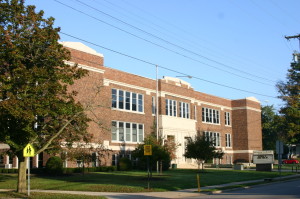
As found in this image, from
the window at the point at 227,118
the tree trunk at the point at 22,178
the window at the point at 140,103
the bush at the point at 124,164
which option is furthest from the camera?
the window at the point at 227,118

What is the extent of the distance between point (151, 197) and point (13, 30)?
1080 cm

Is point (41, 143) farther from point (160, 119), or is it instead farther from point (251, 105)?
point (251, 105)

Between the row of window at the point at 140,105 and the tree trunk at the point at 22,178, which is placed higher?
the row of window at the point at 140,105

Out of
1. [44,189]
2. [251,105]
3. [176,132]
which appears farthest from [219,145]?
[44,189]

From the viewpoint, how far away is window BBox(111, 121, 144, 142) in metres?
44.7

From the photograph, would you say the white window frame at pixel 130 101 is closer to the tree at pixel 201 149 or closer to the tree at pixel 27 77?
the tree at pixel 201 149

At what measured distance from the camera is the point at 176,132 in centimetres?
5256

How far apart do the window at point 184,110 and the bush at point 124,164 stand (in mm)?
14521

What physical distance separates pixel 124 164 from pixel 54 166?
9151mm

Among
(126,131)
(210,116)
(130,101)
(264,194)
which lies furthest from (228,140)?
(264,194)

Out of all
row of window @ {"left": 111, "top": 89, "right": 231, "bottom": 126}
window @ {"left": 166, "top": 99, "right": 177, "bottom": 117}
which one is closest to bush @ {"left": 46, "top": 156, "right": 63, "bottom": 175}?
row of window @ {"left": 111, "top": 89, "right": 231, "bottom": 126}

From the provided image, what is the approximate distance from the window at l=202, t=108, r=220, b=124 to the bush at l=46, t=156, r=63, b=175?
31.4 m

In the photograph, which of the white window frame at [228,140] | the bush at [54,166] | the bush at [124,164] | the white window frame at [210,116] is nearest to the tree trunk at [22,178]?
the bush at [54,166]

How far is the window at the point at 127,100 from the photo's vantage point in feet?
149
